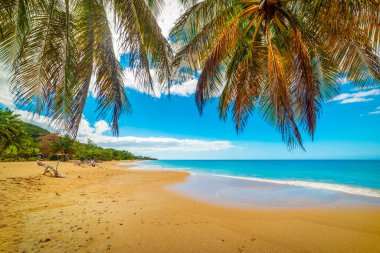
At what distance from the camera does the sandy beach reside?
3510mm

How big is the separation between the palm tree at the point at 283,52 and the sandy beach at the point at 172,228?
2436 mm

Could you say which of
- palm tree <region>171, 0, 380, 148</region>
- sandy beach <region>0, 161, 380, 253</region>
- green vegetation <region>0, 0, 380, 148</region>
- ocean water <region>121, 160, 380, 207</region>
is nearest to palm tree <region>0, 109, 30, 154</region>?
sandy beach <region>0, 161, 380, 253</region>

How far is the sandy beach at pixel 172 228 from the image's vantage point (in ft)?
11.5

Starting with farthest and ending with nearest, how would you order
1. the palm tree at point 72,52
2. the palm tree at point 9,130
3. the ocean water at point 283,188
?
the palm tree at point 9,130, the ocean water at point 283,188, the palm tree at point 72,52

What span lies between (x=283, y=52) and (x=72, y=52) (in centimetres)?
462

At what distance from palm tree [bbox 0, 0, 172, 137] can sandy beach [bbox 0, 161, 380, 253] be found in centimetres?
237

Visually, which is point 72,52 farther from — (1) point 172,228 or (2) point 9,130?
(2) point 9,130

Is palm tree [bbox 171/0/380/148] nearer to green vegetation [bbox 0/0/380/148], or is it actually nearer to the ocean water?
green vegetation [bbox 0/0/380/148]

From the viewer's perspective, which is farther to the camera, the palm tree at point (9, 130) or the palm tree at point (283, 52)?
the palm tree at point (9, 130)

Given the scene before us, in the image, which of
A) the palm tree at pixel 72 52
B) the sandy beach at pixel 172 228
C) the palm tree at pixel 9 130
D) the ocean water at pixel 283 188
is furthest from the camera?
the palm tree at pixel 9 130

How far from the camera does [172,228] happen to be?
4391 mm

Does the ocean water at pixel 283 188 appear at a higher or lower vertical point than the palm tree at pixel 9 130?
lower

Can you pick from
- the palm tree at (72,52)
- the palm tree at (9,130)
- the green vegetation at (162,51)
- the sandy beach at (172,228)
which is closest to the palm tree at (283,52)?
the green vegetation at (162,51)

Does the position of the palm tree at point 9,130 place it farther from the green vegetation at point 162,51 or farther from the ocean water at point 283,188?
the green vegetation at point 162,51
